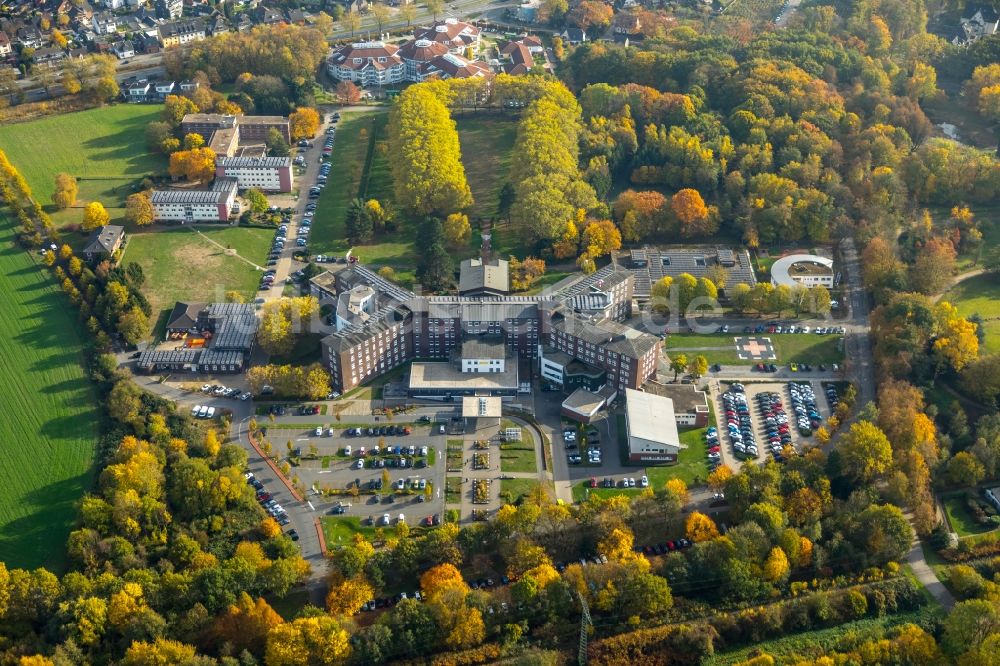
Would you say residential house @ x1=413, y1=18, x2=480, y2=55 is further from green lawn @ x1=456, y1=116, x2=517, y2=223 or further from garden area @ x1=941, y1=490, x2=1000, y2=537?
garden area @ x1=941, y1=490, x2=1000, y2=537

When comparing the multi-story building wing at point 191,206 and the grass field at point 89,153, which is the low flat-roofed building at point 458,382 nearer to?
the multi-story building wing at point 191,206

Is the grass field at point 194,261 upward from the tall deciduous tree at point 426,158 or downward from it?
downward

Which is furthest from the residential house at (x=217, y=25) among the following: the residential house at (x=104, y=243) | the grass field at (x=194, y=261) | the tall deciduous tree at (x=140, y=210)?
the residential house at (x=104, y=243)

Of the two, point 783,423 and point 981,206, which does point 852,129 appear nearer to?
point 981,206

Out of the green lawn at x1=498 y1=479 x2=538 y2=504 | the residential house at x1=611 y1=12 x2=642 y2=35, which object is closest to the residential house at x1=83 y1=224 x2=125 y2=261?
the green lawn at x1=498 y1=479 x2=538 y2=504

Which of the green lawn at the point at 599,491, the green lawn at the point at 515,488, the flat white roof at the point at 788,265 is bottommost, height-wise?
the green lawn at the point at 599,491

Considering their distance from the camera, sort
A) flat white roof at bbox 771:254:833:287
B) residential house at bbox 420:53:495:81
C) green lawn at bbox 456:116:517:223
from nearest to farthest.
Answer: flat white roof at bbox 771:254:833:287
green lawn at bbox 456:116:517:223
residential house at bbox 420:53:495:81

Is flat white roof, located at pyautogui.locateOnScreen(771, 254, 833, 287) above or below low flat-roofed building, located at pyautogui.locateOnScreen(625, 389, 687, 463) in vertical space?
above
